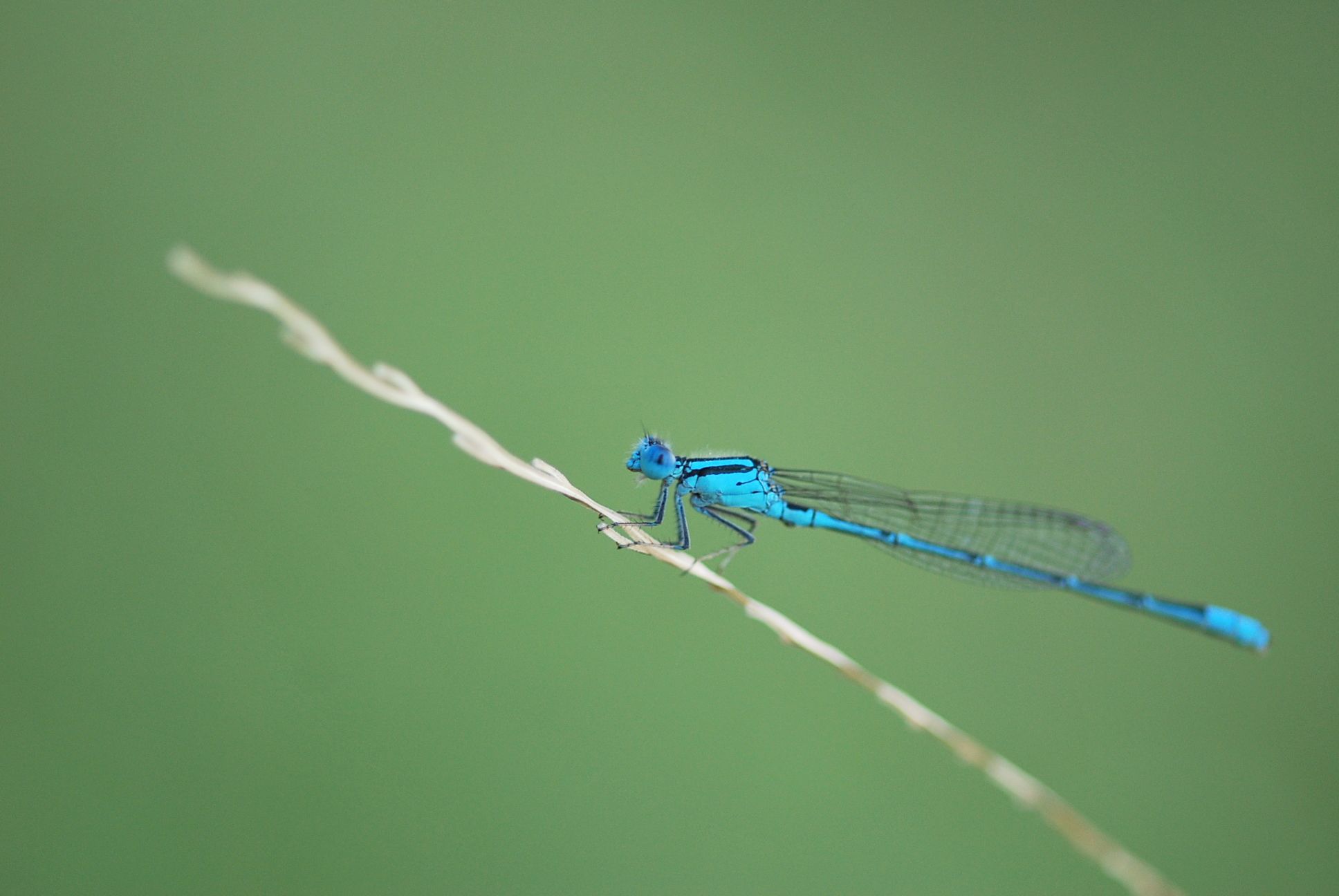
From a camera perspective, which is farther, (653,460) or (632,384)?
(632,384)

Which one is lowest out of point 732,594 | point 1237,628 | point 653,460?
point 732,594

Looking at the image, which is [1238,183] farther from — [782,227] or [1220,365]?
[782,227]

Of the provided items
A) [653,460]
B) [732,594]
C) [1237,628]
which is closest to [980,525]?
[1237,628]

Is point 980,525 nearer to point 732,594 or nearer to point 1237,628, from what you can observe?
point 1237,628

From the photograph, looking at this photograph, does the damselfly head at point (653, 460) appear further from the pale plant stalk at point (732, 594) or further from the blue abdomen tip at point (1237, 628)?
the blue abdomen tip at point (1237, 628)

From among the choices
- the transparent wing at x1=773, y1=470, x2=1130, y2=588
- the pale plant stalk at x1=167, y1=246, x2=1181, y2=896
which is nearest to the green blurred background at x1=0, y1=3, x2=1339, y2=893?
the transparent wing at x1=773, y1=470, x2=1130, y2=588

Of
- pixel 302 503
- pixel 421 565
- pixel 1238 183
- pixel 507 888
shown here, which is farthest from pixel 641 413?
pixel 1238 183
